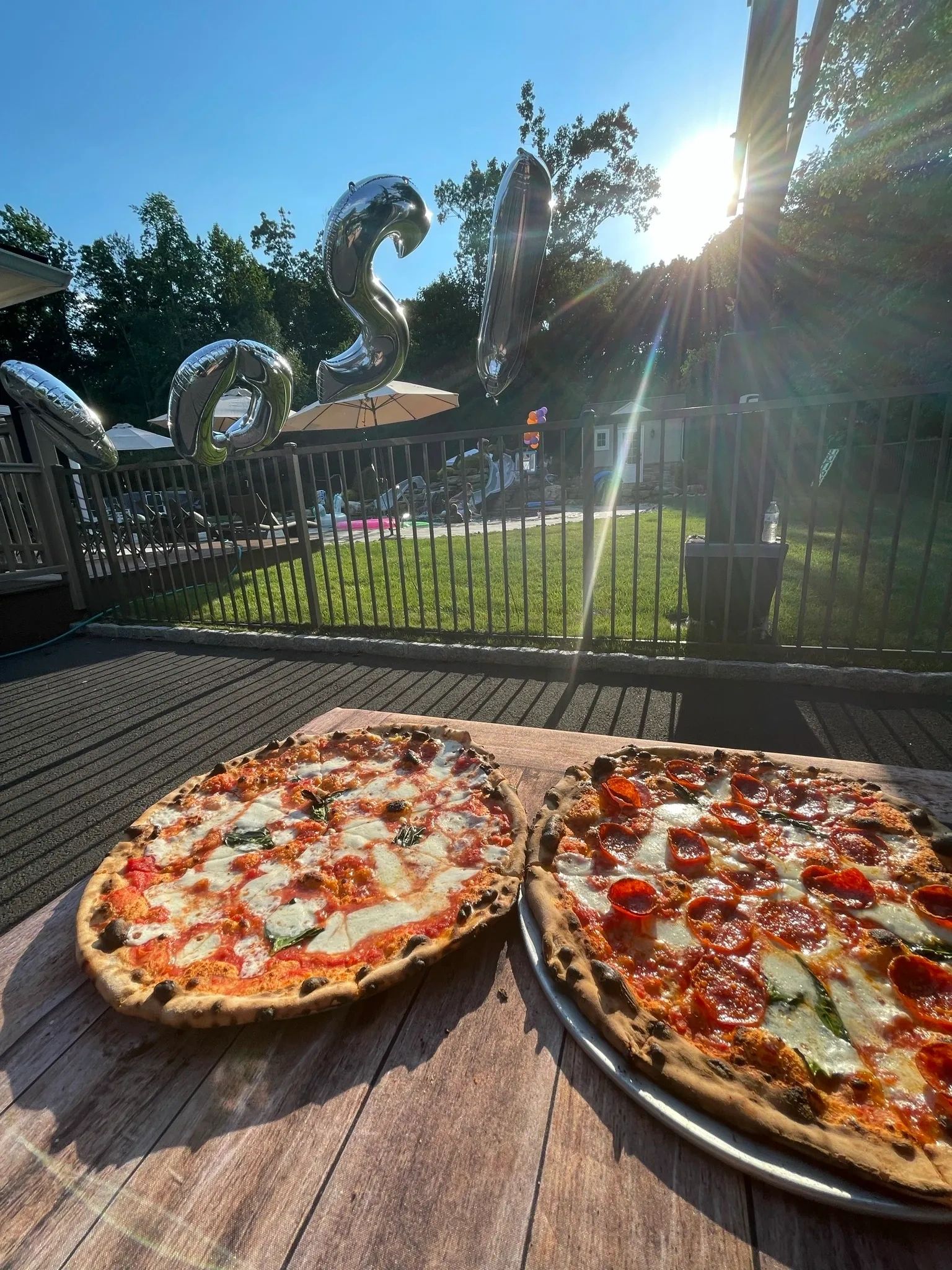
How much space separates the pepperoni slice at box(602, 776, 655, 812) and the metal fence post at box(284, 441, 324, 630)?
432 cm

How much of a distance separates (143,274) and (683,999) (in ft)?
142

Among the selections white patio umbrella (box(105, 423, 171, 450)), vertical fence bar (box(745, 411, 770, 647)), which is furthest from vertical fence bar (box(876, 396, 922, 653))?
white patio umbrella (box(105, 423, 171, 450))

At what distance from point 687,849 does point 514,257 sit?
2037 millimetres

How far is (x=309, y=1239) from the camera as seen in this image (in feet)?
2.68

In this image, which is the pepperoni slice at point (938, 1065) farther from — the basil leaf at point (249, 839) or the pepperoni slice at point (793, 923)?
the basil leaf at point (249, 839)

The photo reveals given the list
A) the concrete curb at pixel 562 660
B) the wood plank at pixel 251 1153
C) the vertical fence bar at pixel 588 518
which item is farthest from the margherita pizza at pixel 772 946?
the vertical fence bar at pixel 588 518

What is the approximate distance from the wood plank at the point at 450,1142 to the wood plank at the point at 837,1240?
33 centimetres

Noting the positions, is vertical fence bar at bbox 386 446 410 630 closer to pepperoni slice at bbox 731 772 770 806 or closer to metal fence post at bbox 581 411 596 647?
metal fence post at bbox 581 411 596 647

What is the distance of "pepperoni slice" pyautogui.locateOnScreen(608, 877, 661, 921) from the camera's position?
1392mm

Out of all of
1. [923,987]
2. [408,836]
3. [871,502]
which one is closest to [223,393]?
[408,836]

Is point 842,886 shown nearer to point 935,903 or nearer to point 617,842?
point 935,903

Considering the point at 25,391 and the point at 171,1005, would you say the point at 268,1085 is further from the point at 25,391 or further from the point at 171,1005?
the point at 25,391

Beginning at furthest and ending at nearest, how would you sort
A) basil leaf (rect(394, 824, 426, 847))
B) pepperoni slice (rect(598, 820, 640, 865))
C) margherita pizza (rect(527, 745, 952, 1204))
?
basil leaf (rect(394, 824, 426, 847)) → pepperoni slice (rect(598, 820, 640, 865)) → margherita pizza (rect(527, 745, 952, 1204))

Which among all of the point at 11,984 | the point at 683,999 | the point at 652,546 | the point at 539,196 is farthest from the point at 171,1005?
the point at 652,546
